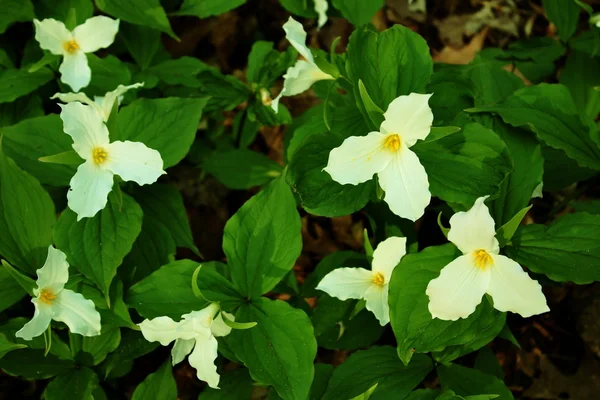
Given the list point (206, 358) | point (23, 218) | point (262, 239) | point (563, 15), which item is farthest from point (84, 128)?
point (563, 15)

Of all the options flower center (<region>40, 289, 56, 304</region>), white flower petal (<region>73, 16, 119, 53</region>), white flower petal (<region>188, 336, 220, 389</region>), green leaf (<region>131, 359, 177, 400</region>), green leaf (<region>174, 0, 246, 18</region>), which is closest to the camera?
white flower petal (<region>188, 336, 220, 389</region>)

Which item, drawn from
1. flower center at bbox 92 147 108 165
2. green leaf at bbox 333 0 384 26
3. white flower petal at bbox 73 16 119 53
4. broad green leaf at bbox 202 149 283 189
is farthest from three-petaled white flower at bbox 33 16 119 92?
green leaf at bbox 333 0 384 26

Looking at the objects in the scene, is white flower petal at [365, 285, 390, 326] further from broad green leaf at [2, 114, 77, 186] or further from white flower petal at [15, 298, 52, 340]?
broad green leaf at [2, 114, 77, 186]

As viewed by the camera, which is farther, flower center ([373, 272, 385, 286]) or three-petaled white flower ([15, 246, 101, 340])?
flower center ([373, 272, 385, 286])

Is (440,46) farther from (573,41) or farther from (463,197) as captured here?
(463,197)

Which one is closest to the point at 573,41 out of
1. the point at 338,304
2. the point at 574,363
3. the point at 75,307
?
the point at 574,363

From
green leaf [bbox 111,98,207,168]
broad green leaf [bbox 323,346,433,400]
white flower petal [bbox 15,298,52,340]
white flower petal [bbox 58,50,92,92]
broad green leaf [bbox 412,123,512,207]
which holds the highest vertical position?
white flower petal [bbox 58,50,92,92]

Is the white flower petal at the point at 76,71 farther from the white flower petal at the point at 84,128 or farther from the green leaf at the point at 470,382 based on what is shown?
the green leaf at the point at 470,382
